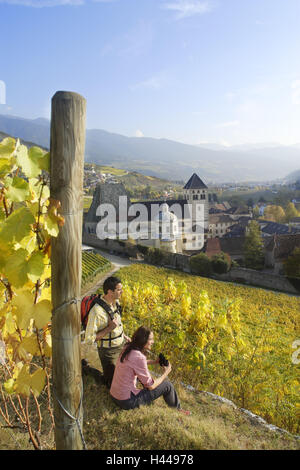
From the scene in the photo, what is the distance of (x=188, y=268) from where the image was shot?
99.1 feet

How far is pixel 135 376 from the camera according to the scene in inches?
121

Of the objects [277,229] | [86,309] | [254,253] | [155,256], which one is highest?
[86,309]

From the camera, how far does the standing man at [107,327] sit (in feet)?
10.9

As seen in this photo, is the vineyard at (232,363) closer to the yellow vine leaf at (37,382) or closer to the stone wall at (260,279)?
the yellow vine leaf at (37,382)

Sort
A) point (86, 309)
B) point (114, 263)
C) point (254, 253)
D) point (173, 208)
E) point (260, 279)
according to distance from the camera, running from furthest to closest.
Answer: point (173, 208), point (254, 253), point (114, 263), point (260, 279), point (86, 309)

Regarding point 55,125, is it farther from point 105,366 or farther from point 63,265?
point 105,366

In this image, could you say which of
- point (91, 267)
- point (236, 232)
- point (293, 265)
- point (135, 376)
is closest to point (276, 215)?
point (236, 232)

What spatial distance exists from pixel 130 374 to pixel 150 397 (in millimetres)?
386

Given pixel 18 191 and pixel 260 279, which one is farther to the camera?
pixel 260 279

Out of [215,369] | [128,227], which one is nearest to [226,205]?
[128,227]

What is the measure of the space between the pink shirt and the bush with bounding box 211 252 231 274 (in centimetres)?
2570

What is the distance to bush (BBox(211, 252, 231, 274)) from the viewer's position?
2789cm

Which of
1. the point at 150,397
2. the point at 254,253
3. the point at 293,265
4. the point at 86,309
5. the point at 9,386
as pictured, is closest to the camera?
the point at 9,386

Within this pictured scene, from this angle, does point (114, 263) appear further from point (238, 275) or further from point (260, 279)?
point (260, 279)
